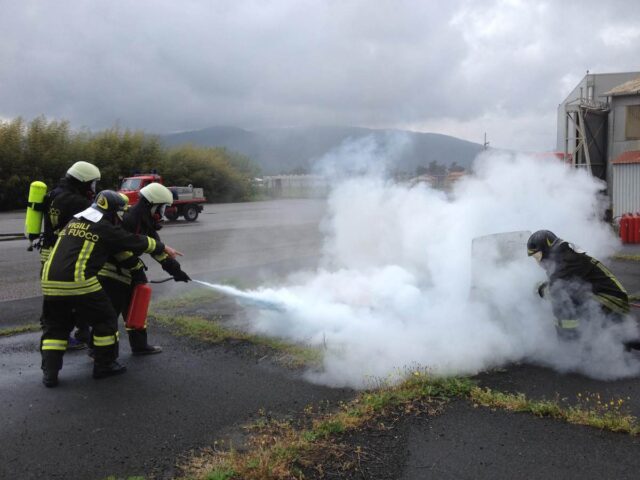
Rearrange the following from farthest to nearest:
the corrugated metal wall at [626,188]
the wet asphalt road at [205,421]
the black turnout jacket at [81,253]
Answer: the corrugated metal wall at [626,188] < the black turnout jacket at [81,253] < the wet asphalt road at [205,421]

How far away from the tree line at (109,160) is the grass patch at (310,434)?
2909 centimetres

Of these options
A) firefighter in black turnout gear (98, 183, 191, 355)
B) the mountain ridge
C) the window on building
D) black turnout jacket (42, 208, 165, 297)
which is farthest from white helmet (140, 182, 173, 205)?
the window on building

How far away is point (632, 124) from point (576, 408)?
69.6 ft

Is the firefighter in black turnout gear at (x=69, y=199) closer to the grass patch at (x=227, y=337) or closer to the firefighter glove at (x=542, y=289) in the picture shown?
the grass patch at (x=227, y=337)

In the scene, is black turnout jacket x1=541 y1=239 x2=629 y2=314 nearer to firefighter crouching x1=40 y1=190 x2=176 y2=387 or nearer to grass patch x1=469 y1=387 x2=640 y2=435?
grass patch x1=469 y1=387 x2=640 y2=435

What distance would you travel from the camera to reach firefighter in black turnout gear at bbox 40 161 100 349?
5.45 metres

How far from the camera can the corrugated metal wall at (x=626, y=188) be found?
1772cm

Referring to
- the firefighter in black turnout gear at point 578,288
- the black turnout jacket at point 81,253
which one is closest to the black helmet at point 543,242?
the firefighter in black turnout gear at point 578,288

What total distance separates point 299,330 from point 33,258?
30.4 feet

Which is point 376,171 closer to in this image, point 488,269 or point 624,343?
point 488,269

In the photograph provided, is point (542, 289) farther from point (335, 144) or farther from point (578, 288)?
point (335, 144)

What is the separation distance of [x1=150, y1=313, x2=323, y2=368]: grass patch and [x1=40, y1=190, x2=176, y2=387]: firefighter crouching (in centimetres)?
119

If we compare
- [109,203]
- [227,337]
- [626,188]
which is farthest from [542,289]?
[626,188]

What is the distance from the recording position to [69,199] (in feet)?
17.9
